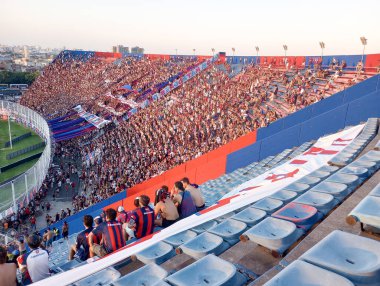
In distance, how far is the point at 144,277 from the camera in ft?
A: 8.45

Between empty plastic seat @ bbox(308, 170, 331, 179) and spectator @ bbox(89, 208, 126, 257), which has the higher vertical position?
empty plastic seat @ bbox(308, 170, 331, 179)

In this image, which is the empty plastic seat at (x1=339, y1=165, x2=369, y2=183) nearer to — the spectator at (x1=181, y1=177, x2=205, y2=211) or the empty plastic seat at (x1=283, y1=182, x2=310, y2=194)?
the empty plastic seat at (x1=283, y1=182, x2=310, y2=194)

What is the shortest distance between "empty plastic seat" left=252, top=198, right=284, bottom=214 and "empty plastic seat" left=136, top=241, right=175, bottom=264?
43.0 inches

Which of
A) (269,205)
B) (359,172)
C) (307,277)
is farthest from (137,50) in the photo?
(307,277)

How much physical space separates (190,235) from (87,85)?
1758 inches

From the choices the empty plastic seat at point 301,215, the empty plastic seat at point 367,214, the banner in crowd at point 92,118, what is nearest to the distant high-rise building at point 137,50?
the banner in crowd at point 92,118

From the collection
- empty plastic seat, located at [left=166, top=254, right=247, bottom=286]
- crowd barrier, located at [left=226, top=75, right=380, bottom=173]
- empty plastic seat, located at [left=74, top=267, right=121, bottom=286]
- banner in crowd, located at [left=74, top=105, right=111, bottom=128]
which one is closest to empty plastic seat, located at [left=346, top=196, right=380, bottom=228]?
empty plastic seat, located at [left=166, top=254, right=247, bottom=286]

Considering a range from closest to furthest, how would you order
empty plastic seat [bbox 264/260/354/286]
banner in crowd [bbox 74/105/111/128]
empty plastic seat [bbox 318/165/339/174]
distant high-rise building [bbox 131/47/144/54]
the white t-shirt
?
empty plastic seat [bbox 264/260/354/286]
the white t-shirt
empty plastic seat [bbox 318/165/339/174]
banner in crowd [bbox 74/105/111/128]
distant high-rise building [bbox 131/47/144/54]

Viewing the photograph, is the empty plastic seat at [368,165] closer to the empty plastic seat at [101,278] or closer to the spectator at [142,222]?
the spectator at [142,222]

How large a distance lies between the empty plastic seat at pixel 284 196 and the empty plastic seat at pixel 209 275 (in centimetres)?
162

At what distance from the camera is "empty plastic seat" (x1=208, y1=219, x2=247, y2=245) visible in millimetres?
3072

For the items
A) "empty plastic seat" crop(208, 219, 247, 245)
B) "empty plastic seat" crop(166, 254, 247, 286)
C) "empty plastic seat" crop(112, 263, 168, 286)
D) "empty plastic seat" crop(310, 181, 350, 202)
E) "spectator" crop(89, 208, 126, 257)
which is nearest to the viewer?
"empty plastic seat" crop(166, 254, 247, 286)

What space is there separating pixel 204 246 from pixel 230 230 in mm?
363

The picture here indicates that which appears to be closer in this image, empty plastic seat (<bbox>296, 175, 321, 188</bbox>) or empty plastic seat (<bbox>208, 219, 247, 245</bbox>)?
empty plastic seat (<bbox>208, 219, 247, 245</bbox>)
